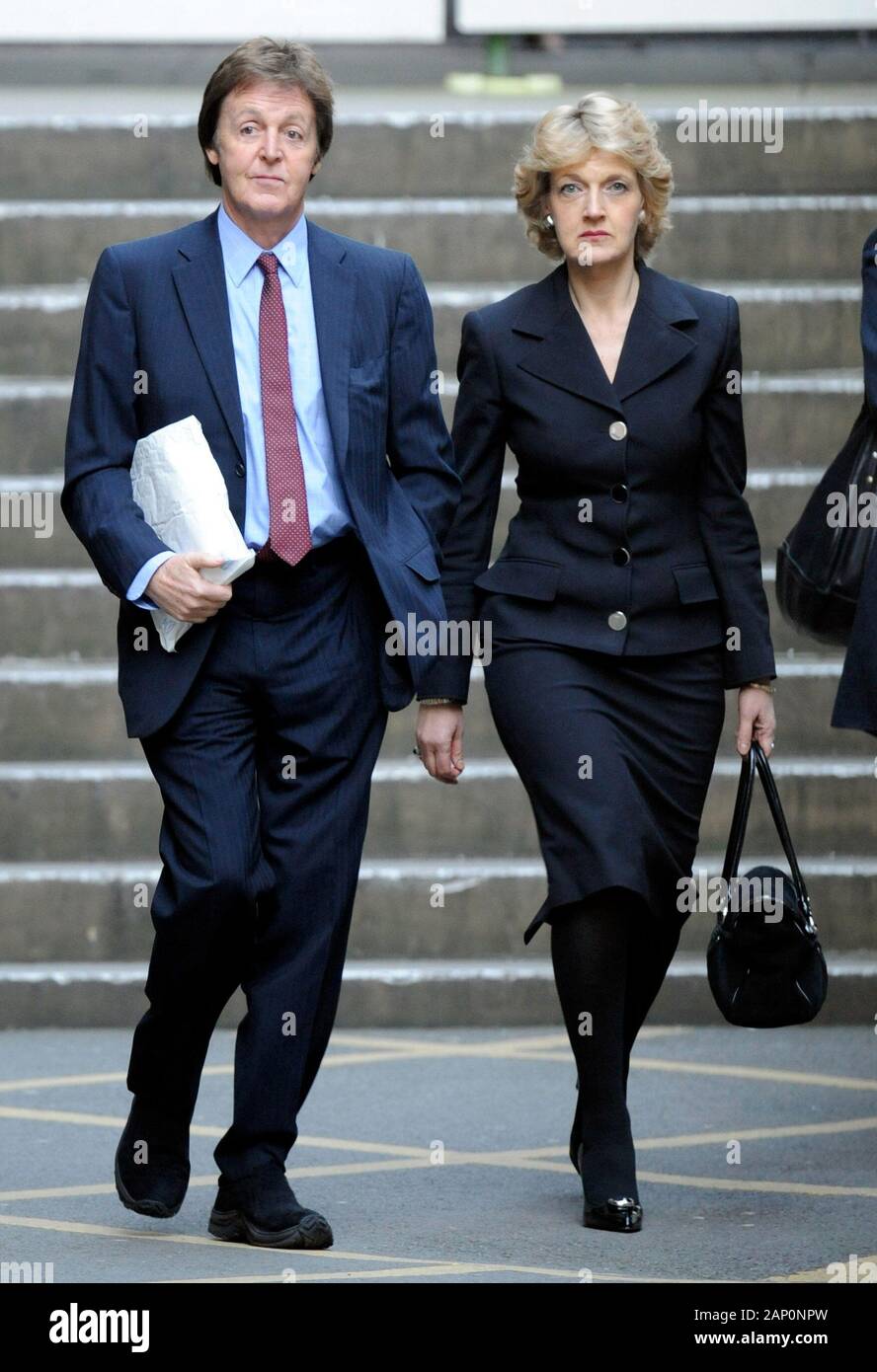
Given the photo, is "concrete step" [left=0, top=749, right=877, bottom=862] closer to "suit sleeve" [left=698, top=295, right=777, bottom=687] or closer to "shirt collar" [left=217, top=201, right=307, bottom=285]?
"suit sleeve" [left=698, top=295, right=777, bottom=687]

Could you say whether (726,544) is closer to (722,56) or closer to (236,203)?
(236,203)

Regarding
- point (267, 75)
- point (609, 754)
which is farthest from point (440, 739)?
point (267, 75)

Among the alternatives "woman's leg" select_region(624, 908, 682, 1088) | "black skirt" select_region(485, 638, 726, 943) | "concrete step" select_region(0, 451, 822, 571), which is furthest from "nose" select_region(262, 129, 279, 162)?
"concrete step" select_region(0, 451, 822, 571)

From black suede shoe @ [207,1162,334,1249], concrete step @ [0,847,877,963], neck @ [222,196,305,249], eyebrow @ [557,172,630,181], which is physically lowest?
concrete step @ [0,847,877,963]

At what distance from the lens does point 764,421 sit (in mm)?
7832

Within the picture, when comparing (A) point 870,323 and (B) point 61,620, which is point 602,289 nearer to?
(A) point 870,323

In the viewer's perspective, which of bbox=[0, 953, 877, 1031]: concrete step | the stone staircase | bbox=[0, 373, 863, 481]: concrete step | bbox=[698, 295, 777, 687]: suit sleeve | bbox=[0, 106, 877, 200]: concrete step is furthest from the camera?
bbox=[0, 106, 877, 200]: concrete step

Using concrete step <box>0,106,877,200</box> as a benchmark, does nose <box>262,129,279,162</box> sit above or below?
above

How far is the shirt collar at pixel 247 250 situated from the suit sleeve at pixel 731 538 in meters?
0.84

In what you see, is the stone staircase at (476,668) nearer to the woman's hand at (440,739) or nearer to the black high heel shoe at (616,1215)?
the woman's hand at (440,739)

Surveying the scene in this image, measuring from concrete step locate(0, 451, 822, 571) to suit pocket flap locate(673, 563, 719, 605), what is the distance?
276cm

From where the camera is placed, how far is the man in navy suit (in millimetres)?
4461

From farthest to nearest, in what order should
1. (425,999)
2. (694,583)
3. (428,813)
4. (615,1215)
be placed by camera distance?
(428,813), (425,999), (694,583), (615,1215)

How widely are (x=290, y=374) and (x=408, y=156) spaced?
4.04 metres
